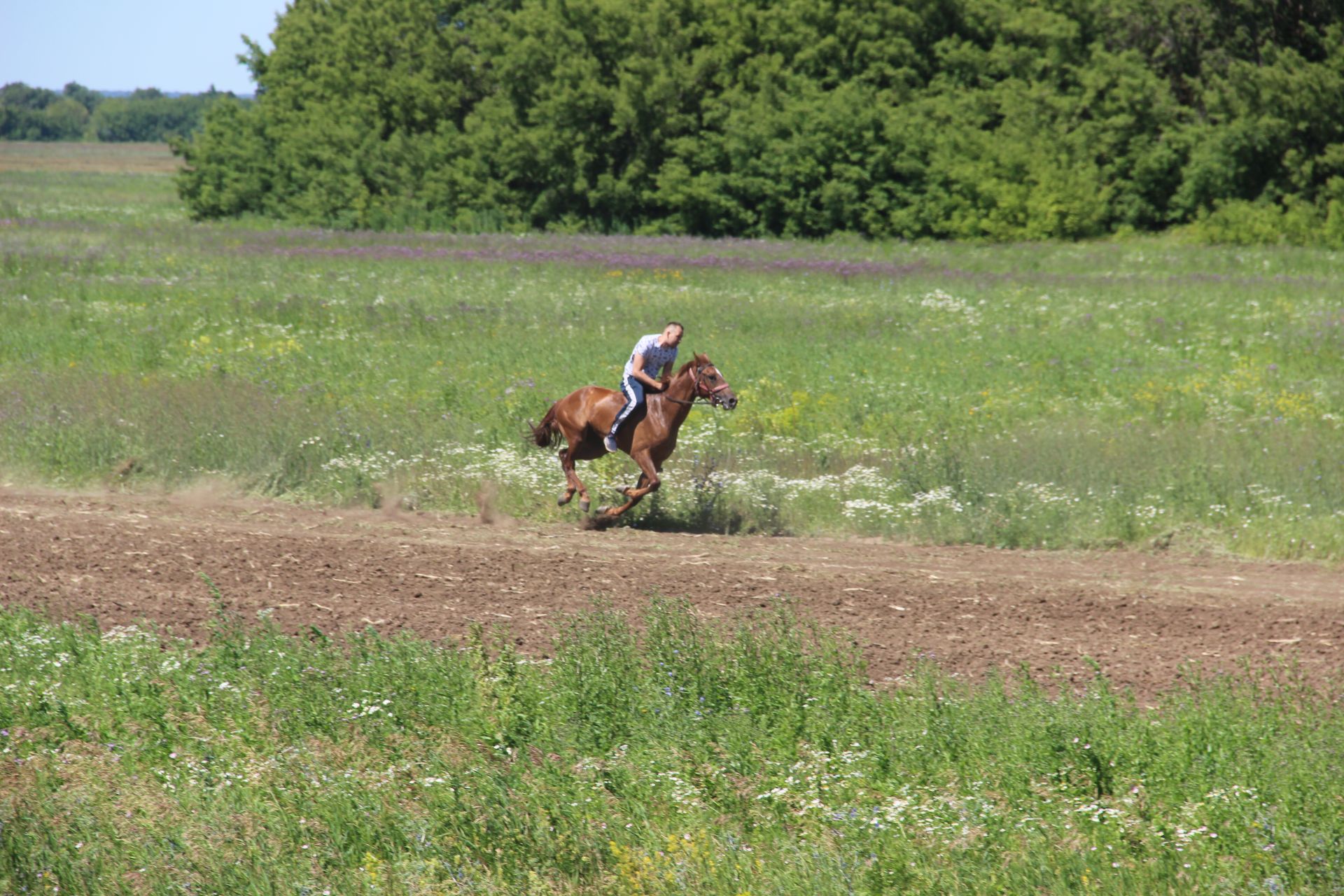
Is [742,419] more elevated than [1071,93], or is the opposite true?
[1071,93]

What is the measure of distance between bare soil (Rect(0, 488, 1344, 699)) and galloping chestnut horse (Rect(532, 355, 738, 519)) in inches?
24.4

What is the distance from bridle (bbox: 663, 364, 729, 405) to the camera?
478 inches

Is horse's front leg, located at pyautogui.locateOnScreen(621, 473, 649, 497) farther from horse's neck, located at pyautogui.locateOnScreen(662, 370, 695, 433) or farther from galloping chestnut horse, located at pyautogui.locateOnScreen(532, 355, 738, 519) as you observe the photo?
horse's neck, located at pyautogui.locateOnScreen(662, 370, 695, 433)

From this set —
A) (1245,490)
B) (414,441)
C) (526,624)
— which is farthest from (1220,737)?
(414,441)

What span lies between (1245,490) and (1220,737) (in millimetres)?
7084

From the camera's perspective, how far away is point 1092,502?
43.0 ft

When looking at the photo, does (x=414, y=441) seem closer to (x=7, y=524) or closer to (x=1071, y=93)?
(x=7, y=524)

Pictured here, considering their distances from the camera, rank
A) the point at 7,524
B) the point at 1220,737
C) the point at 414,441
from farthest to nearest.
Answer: the point at 414,441 → the point at 7,524 → the point at 1220,737

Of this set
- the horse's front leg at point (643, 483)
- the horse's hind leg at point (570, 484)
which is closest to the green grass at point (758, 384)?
the horse's hind leg at point (570, 484)

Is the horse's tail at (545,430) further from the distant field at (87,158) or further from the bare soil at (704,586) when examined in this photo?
the distant field at (87,158)

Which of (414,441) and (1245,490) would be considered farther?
(414,441)

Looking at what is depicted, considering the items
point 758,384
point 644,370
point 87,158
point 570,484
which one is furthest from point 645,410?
point 87,158

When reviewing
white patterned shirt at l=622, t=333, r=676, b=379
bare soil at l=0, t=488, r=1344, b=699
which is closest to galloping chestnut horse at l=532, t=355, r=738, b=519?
white patterned shirt at l=622, t=333, r=676, b=379

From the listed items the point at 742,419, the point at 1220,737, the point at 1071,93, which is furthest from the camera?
the point at 1071,93
